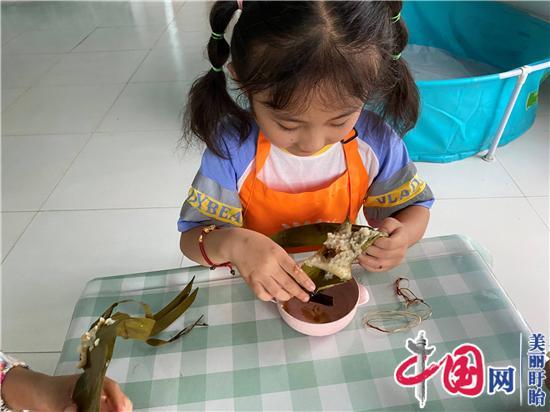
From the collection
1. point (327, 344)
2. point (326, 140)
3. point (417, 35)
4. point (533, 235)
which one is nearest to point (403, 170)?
point (326, 140)

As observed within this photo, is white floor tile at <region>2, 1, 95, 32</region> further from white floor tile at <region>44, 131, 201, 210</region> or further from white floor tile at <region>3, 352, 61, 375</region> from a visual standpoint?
white floor tile at <region>3, 352, 61, 375</region>

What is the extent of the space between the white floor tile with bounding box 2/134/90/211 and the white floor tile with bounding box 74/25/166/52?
1.29 meters

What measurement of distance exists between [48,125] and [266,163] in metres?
2.02

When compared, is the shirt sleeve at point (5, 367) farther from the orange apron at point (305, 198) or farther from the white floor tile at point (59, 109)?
the white floor tile at point (59, 109)

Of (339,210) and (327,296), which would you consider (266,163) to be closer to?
(339,210)

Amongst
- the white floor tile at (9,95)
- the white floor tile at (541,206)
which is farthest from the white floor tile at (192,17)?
the white floor tile at (541,206)

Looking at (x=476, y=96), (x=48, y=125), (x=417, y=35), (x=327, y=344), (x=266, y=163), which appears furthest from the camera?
(x=417, y=35)

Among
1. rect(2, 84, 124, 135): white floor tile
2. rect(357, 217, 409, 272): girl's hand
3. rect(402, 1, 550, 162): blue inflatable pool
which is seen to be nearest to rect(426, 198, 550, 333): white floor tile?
rect(402, 1, 550, 162): blue inflatable pool

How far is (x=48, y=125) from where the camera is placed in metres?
2.44

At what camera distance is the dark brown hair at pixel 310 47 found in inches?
23.1

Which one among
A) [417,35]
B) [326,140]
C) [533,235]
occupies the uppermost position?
[326,140]

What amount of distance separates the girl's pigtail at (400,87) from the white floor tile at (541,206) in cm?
114

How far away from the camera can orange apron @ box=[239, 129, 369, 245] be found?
34.9 inches

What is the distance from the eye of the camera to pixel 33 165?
7.00 feet
